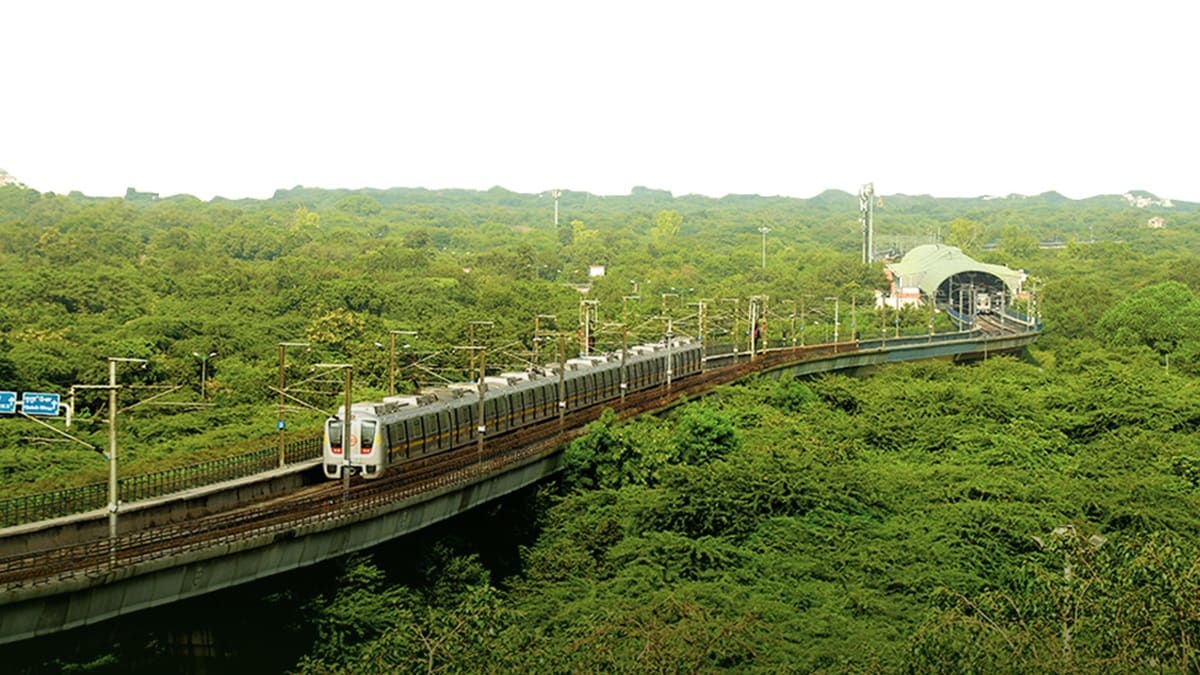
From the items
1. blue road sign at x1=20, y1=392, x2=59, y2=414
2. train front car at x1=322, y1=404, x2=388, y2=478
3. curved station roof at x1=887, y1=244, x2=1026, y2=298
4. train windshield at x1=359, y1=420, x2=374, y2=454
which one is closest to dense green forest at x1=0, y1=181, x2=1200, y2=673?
train front car at x1=322, y1=404, x2=388, y2=478

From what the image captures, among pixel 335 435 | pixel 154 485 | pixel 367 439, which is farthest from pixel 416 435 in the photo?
pixel 154 485

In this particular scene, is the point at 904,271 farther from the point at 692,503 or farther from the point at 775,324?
the point at 692,503

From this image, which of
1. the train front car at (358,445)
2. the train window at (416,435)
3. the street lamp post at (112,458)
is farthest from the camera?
the train window at (416,435)

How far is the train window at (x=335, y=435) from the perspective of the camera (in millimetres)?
42969

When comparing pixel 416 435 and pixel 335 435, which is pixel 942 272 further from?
pixel 335 435

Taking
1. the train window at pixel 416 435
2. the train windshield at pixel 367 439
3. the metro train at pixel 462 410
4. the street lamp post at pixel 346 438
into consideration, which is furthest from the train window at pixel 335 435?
the train window at pixel 416 435

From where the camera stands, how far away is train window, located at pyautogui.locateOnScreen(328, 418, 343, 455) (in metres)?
43.0

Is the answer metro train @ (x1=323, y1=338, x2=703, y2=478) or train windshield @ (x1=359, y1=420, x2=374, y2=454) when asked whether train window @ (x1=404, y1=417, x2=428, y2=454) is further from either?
train windshield @ (x1=359, y1=420, x2=374, y2=454)

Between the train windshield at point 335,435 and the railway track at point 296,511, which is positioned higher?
the train windshield at point 335,435

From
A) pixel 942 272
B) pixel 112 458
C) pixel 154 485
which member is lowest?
pixel 154 485

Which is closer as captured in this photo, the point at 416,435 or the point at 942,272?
the point at 416,435

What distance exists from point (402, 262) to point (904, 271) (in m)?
59.4

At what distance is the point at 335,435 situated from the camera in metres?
43.2

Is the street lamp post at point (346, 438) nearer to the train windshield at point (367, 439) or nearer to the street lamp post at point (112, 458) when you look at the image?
the train windshield at point (367, 439)
